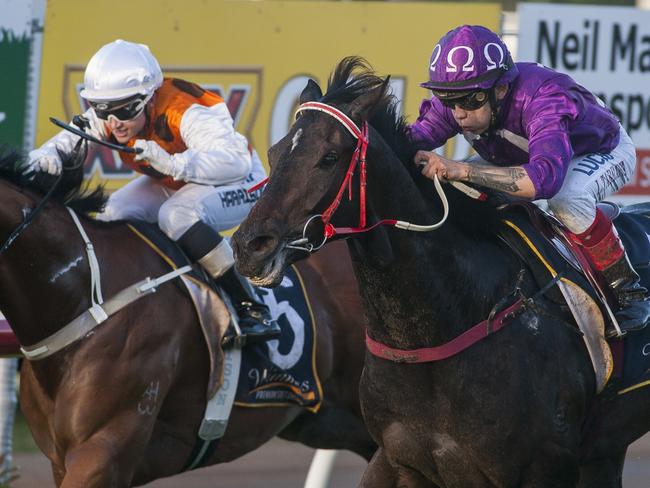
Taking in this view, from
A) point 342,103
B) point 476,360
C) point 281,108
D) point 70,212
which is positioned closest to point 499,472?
point 476,360

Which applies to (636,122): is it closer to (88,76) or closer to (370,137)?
(88,76)

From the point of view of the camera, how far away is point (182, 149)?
556 centimetres

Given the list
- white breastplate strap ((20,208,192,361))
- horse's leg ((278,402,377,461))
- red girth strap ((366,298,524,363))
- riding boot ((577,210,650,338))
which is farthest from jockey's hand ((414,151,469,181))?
horse's leg ((278,402,377,461))

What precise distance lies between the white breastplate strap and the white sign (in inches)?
165

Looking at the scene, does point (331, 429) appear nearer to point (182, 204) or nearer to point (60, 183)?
point (182, 204)

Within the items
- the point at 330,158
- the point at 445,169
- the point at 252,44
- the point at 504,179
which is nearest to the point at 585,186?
the point at 504,179

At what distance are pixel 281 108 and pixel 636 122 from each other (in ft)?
8.56

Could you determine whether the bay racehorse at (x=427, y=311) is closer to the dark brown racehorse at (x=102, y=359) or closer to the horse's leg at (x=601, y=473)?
the horse's leg at (x=601, y=473)

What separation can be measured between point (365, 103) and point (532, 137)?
2.12 feet

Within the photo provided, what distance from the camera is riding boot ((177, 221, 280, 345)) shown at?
5391 mm

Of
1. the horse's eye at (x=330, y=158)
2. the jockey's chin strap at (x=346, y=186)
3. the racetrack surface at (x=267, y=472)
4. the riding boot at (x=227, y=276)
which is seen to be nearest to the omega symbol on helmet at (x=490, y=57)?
the jockey's chin strap at (x=346, y=186)

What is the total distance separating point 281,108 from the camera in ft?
26.3

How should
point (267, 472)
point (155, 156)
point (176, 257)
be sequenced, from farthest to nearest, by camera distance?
point (267, 472) < point (176, 257) < point (155, 156)

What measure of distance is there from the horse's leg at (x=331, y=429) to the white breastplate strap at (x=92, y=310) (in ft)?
3.71
